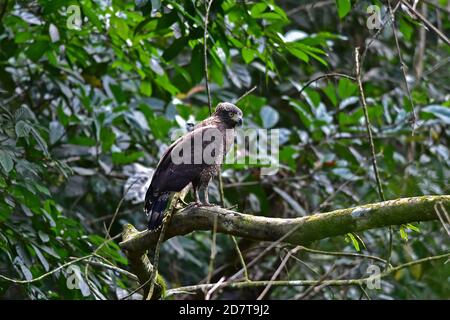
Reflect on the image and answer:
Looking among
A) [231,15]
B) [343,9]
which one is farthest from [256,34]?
[343,9]

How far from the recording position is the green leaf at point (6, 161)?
425cm

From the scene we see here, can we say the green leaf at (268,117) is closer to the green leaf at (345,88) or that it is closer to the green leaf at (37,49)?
the green leaf at (345,88)

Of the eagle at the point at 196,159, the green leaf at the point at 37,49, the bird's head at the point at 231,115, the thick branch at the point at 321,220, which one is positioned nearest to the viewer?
the thick branch at the point at 321,220

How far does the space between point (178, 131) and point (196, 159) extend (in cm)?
126

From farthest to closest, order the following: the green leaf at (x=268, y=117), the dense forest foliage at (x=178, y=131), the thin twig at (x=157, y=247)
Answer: the green leaf at (x=268, y=117) < the dense forest foliage at (x=178, y=131) < the thin twig at (x=157, y=247)

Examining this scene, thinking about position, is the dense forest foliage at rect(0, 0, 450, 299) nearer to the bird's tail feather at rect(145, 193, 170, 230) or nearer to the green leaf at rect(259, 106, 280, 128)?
the green leaf at rect(259, 106, 280, 128)

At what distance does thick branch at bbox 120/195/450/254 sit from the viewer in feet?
10.5

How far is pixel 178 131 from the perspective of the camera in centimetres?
624

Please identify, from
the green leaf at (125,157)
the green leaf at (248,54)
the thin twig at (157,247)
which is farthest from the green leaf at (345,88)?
the thin twig at (157,247)

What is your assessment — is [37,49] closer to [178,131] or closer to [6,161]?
[178,131]

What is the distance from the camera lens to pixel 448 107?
7027 mm

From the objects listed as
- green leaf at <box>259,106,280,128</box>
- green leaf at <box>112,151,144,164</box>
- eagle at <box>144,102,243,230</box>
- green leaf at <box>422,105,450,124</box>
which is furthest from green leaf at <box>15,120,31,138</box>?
green leaf at <box>422,105,450,124</box>
